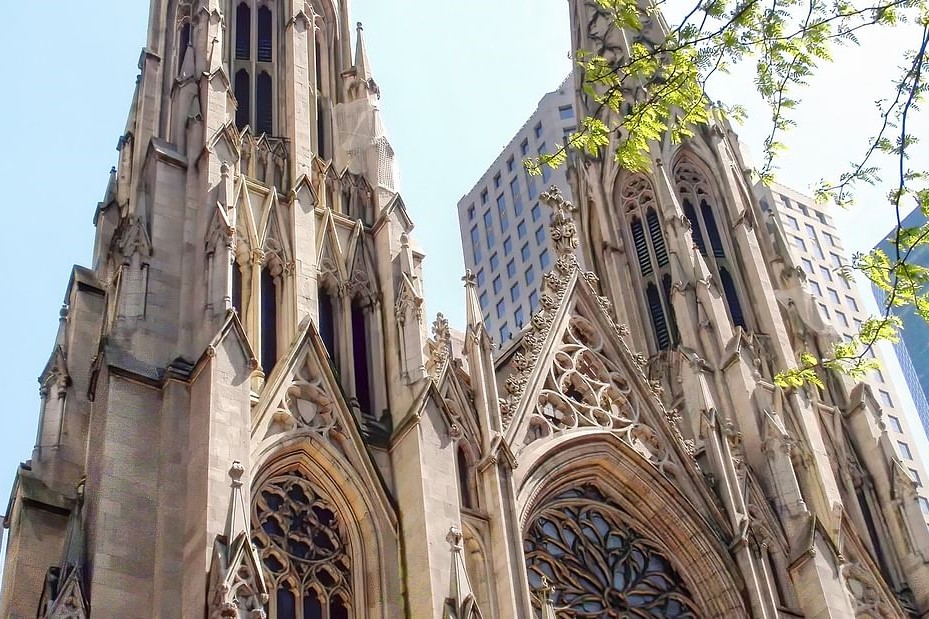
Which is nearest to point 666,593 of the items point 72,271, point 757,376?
point 757,376

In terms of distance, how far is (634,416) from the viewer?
29.5 metres

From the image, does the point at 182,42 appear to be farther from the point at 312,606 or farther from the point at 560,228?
the point at 312,606

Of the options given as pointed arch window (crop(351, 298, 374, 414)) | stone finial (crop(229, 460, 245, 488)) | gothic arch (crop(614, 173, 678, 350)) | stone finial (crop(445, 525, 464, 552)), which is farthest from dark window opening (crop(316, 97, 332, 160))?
stone finial (crop(229, 460, 245, 488))

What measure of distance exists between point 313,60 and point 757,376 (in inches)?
517

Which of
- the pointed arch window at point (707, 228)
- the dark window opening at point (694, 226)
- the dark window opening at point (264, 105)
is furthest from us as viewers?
the dark window opening at point (694, 226)

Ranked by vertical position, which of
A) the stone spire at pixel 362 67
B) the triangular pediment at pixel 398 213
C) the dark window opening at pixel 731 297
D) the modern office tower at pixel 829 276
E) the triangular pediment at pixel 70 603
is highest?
the modern office tower at pixel 829 276

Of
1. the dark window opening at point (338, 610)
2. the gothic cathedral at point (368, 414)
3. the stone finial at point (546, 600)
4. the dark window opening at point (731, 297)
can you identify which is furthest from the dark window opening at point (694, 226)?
the dark window opening at point (338, 610)

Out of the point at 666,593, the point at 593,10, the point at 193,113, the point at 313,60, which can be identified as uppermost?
the point at 593,10

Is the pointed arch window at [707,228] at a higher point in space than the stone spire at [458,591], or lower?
higher

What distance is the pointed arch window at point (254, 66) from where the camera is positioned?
30578mm

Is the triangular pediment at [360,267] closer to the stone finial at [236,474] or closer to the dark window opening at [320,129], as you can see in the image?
the dark window opening at [320,129]

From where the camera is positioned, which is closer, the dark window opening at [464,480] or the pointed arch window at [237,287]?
the dark window opening at [464,480]

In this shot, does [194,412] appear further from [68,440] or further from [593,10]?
[593,10]

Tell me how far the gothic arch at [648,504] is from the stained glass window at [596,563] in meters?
0.15
